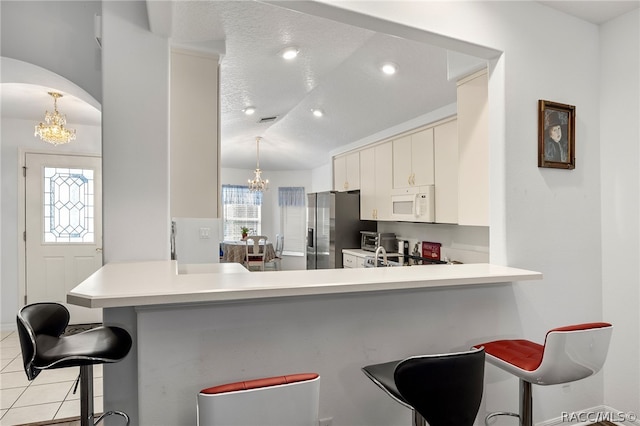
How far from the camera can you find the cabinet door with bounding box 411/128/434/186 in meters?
3.89

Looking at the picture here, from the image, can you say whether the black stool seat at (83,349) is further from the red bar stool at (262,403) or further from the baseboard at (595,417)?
the baseboard at (595,417)

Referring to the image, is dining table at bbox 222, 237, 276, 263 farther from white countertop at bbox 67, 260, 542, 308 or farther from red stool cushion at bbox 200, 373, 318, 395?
red stool cushion at bbox 200, 373, 318, 395

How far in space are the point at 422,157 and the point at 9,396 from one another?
4.04m

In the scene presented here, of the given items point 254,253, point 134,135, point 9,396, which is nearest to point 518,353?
point 134,135

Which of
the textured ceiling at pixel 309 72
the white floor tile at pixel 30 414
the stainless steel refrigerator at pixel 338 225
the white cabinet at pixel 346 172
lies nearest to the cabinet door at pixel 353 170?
the white cabinet at pixel 346 172

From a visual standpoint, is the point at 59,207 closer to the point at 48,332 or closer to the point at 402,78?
the point at 48,332

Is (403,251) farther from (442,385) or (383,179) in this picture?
(442,385)

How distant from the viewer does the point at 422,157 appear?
4000 mm

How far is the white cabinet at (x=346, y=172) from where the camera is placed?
17.9ft

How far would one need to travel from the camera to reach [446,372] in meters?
1.22

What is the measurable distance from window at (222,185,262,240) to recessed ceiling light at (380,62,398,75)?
5539 mm

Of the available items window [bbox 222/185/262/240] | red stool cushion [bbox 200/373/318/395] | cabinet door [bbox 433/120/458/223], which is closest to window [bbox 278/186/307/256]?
window [bbox 222/185/262/240]

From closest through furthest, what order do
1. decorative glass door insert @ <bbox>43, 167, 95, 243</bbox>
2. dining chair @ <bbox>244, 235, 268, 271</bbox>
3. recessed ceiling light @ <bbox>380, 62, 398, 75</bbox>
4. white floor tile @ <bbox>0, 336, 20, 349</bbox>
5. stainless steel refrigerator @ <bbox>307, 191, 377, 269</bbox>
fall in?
recessed ceiling light @ <bbox>380, 62, 398, 75</bbox> → white floor tile @ <bbox>0, 336, 20, 349</bbox> → decorative glass door insert @ <bbox>43, 167, 95, 243</bbox> → stainless steel refrigerator @ <bbox>307, 191, 377, 269</bbox> → dining chair @ <bbox>244, 235, 268, 271</bbox>

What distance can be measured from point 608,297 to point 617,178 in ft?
2.44
